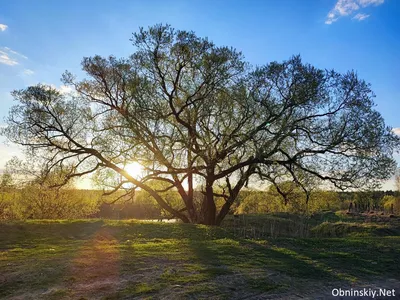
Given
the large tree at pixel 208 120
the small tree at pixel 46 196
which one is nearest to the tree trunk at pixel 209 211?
the large tree at pixel 208 120

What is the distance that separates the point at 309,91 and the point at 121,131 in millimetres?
10202

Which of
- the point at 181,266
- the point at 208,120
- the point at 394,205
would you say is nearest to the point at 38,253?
the point at 181,266

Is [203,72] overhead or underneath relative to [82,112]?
overhead

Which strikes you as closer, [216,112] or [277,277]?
[277,277]

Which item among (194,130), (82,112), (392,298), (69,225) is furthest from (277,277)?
(82,112)

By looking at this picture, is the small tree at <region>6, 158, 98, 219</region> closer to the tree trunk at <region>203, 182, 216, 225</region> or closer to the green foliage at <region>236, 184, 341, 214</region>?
the tree trunk at <region>203, 182, 216, 225</region>

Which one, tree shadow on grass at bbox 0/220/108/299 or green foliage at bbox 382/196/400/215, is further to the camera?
green foliage at bbox 382/196/400/215

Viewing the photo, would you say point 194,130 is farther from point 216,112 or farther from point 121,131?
point 121,131

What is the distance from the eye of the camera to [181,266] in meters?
7.77

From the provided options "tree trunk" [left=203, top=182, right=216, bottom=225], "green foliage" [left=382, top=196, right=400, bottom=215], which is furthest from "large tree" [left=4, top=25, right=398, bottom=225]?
"green foliage" [left=382, top=196, right=400, bottom=215]

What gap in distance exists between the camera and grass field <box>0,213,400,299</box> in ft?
20.1

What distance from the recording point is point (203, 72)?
61.1 ft

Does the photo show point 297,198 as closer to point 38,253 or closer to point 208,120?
point 208,120

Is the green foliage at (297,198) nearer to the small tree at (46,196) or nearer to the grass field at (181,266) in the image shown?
the grass field at (181,266)
